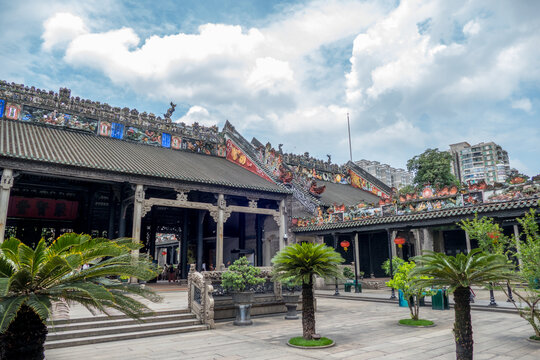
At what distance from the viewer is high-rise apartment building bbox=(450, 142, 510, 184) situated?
258ft

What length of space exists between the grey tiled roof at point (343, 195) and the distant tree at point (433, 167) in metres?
3.99

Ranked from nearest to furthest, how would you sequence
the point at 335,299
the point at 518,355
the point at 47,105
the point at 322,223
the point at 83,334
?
the point at 518,355, the point at 83,334, the point at 335,299, the point at 47,105, the point at 322,223

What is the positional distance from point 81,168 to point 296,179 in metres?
12.0

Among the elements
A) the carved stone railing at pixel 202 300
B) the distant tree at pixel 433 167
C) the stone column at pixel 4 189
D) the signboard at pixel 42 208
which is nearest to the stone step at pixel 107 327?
the carved stone railing at pixel 202 300

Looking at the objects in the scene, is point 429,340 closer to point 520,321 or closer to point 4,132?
point 520,321

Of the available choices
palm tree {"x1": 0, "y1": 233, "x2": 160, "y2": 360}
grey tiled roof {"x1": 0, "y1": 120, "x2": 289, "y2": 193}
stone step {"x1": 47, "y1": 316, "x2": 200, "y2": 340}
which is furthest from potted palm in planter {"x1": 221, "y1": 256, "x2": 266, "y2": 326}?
grey tiled roof {"x1": 0, "y1": 120, "x2": 289, "y2": 193}

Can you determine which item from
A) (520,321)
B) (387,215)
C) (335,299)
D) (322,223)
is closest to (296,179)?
(322,223)

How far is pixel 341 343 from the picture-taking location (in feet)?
25.8

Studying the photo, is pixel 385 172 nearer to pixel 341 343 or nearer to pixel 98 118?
pixel 98 118

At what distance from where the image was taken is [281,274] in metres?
8.54

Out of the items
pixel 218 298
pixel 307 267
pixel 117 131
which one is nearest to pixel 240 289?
pixel 218 298

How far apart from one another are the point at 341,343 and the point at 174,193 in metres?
15.0

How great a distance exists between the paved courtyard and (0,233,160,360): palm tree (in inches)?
99.9

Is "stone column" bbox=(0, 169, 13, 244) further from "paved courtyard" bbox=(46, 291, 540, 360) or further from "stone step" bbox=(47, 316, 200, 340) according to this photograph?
"paved courtyard" bbox=(46, 291, 540, 360)
